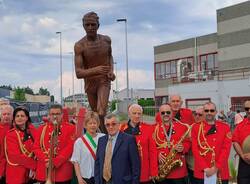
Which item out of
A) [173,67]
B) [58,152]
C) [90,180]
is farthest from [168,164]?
[173,67]

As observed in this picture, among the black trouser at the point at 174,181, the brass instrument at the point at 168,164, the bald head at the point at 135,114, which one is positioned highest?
the bald head at the point at 135,114

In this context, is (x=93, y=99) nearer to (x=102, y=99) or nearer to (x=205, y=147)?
(x=102, y=99)

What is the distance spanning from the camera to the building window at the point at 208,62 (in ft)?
140

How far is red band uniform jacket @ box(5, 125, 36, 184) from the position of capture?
19.2 feet

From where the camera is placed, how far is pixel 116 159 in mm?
5105

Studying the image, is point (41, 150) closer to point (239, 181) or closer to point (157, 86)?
point (239, 181)

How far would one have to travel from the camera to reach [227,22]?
3778 cm

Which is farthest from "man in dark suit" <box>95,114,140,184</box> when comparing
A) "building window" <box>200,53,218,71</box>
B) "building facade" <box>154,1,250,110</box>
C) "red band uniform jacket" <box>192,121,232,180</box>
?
"building window" <box>200,53,218,71</box>

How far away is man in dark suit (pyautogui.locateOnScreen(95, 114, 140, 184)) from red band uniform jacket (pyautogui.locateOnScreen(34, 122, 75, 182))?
663 mm

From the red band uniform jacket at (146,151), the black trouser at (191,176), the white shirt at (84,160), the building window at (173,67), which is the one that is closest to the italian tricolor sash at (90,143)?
the white shirt at (84,160)

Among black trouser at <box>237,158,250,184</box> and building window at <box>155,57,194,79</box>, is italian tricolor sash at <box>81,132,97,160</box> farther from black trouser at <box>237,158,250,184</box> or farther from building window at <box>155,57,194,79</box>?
building window at <box>155,57,194,79</box>

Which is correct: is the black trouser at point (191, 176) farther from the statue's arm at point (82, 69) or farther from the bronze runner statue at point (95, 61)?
the statue's arm at point (82, 69)

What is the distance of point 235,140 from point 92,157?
2.12 m

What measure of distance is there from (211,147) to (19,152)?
266 centimetres
